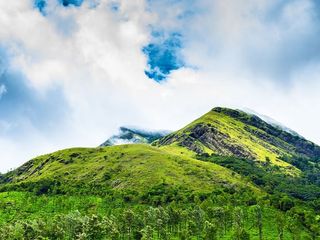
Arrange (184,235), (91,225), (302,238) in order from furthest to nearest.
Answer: (302,238), (184,235), (91,225)

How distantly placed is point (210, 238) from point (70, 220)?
205ft

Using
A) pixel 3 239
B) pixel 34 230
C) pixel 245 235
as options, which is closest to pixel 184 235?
pixel 245 235

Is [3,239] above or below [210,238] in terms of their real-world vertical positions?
above

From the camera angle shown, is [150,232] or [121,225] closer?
[150,232]

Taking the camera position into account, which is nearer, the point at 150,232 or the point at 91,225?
the point at 91,225

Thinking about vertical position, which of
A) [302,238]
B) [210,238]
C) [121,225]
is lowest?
[302,238]

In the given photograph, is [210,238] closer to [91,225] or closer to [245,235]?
[245,235]

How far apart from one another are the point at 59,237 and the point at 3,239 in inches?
858

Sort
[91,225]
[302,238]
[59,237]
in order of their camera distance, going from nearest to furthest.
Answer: [91,225]
[59,237]
[302,238]

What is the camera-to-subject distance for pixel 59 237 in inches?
6614

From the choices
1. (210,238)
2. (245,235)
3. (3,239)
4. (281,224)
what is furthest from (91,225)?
(281,224)

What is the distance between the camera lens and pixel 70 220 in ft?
595

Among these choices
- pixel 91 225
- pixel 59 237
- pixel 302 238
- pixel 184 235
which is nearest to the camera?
pixel 91 225

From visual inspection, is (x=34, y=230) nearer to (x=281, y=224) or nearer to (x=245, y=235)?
(x=245, y=235)
